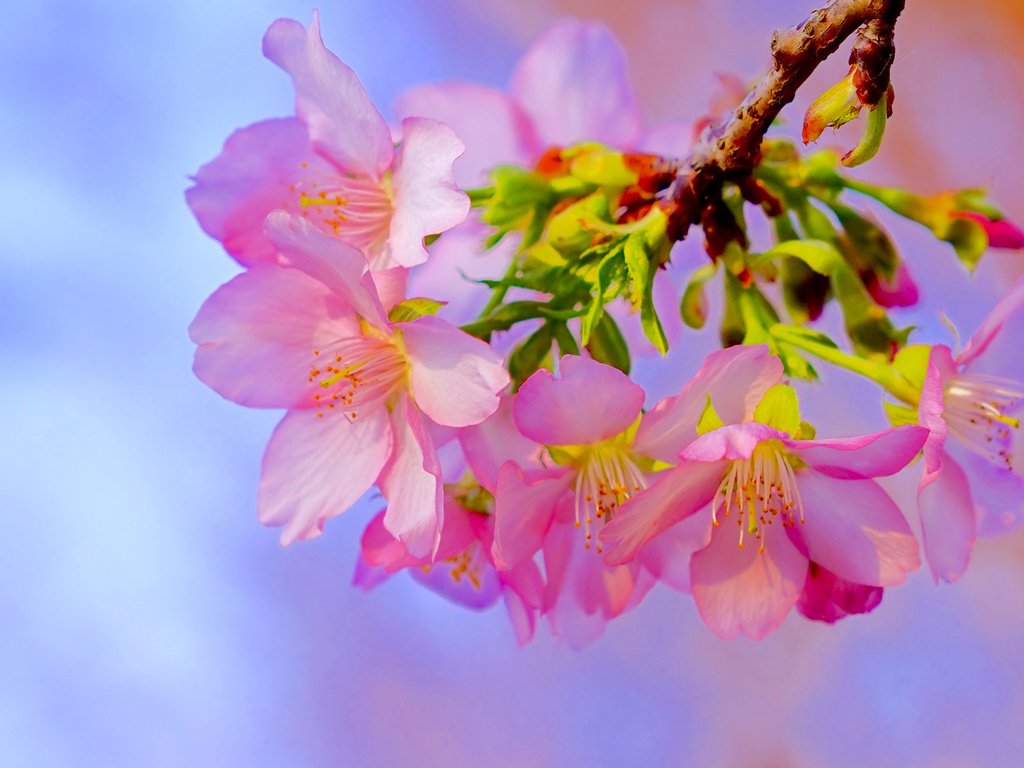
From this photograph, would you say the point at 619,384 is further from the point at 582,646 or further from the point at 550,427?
the point at 582,646

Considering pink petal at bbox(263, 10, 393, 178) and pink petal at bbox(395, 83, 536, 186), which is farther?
pink petal at bbox(395, 83, 536, 186)

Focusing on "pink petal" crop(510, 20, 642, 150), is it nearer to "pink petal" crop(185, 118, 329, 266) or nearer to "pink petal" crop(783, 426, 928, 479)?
"pink petal" crop(185, 118, 329, 266)

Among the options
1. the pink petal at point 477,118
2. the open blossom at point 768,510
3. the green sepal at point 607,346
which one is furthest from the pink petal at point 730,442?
the pink petal at point 477,118

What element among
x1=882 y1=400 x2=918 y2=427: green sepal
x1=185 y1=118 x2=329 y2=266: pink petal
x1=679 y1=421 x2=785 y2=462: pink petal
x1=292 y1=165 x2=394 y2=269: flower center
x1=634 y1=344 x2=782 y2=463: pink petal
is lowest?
x1=882 y1=400 x2=918 y2=427: green sepal

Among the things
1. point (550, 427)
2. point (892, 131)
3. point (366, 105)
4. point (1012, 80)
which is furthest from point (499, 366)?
point (1012, 80)

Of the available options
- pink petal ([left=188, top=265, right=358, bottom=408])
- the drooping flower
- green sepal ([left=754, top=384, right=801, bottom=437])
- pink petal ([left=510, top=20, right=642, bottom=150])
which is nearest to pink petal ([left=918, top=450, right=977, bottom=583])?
the drooping flower

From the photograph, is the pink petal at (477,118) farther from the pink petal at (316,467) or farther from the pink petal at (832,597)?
the pink petal at (832,597)

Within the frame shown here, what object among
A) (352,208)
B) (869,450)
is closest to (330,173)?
(352,208)
